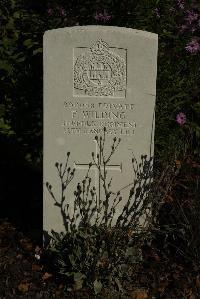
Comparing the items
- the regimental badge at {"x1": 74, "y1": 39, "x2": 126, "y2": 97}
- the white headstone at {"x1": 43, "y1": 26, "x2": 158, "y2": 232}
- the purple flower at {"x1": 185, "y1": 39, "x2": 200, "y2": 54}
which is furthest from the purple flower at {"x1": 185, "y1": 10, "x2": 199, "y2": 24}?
the regimental badge at {"x1": 74, "y1": 39, "x2": 126, "y2": 97}

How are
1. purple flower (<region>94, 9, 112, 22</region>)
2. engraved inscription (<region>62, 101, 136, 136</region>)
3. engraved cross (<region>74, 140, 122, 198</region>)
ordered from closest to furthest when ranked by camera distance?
engraved inscription (<region>62, 101, 136, 136</region>)
engraved cross (<region>74, 140, 122, 198</region>)
purple flower (<region>94, 9, 112, 22</region>)

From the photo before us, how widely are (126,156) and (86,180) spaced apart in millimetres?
339

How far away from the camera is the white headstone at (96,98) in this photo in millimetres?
3891

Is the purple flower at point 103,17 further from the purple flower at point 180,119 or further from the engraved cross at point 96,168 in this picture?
the engraved cross at point 96,168

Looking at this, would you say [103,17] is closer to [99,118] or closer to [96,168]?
[99,118]

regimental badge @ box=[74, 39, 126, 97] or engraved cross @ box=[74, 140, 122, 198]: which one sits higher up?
regimental badge @ box=[74, 39, 126, 97]

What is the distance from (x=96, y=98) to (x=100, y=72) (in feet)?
0.59

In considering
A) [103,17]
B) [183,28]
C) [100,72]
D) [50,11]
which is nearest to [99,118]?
[100,72]

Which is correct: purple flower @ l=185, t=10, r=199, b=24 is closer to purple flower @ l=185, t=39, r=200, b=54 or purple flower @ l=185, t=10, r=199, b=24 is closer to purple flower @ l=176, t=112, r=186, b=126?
purple flower @ l=185, t=39, r=200, b=54

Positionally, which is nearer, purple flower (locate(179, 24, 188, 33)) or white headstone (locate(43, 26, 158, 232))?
white headstone (locate(43, 26, 158, 232))

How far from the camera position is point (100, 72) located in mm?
3971

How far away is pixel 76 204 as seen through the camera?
414 centimetres

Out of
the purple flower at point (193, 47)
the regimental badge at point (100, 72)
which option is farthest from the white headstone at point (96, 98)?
the purple flower at point (193, 47)

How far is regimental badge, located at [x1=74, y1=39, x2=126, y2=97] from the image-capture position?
12.9ft
